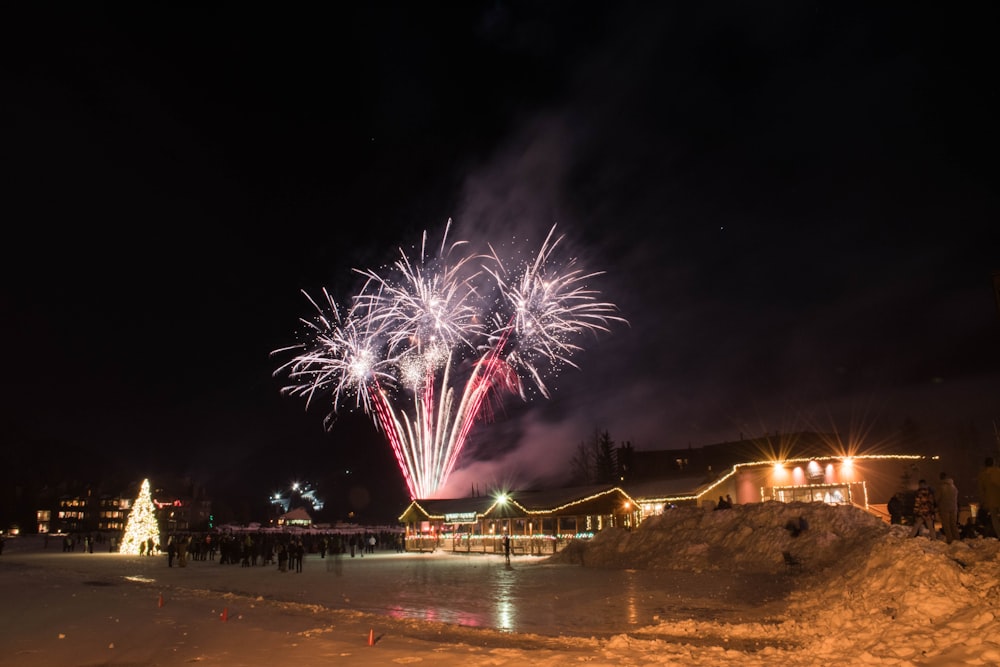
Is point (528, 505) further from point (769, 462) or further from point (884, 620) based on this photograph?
point (884, 620)

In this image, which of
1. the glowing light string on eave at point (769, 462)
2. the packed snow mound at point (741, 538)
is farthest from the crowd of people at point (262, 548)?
the glowing light string on eave at point (769, 462)

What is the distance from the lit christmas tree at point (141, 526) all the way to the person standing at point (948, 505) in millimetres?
51138

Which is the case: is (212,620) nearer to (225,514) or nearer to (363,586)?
(363,586)

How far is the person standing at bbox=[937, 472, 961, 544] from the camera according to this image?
1541cm

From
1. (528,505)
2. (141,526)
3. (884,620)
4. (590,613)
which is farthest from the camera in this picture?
(141,526)

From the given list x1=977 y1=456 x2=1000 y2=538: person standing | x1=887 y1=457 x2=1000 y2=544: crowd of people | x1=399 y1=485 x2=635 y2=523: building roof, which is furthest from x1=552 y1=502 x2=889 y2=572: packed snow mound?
x1=399 y1=485 x2=635 y2=523: building roof

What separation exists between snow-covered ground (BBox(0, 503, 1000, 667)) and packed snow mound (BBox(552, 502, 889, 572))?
0.10 m

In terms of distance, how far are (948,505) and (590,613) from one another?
27.6 ft

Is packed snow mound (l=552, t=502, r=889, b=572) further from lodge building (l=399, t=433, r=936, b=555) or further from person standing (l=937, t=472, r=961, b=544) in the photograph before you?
lodge building (l=399, t=433, r=936, b=555)

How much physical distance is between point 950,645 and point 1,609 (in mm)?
19575

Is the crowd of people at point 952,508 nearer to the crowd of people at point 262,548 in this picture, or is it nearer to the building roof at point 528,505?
the building roof at point 528,505

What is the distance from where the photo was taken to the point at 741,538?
25297mm

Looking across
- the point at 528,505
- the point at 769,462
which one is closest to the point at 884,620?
the point at 769,462

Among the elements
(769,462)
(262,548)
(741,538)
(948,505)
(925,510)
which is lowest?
(262,548)
